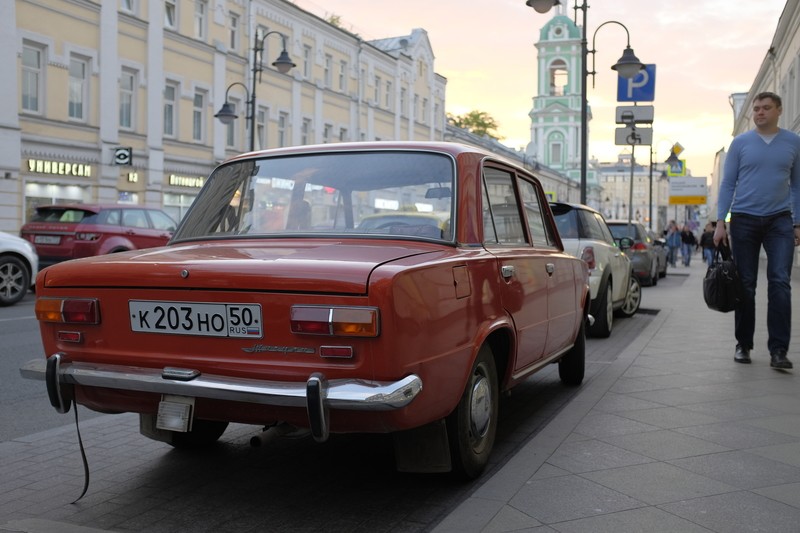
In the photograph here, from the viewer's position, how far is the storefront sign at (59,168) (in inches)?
963

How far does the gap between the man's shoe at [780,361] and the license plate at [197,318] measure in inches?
207

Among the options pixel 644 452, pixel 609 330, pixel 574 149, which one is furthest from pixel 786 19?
pixel 574 149

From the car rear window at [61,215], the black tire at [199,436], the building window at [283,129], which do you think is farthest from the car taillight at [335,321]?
the building window at [283,129]

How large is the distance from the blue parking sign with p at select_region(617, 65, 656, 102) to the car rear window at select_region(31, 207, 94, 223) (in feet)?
41.0

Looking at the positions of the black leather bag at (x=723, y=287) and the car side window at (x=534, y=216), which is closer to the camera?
the car side window at (x=534, y=216)

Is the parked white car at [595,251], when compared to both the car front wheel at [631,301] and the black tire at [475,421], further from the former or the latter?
the black tire at [475,421]

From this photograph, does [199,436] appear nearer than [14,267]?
Yes

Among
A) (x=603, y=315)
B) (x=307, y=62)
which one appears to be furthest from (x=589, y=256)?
(x=307, y=62)

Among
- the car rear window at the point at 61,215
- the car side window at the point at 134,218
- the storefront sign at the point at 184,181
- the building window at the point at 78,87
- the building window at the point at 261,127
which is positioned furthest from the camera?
the building window at the point at 261,127

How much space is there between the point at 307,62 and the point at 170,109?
37.2ft

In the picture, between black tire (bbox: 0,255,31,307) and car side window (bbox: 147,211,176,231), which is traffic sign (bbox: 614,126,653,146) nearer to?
car side window (bbox: 147,211,176,231)

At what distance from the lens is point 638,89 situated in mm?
20719

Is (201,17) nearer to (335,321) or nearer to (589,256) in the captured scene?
(589,256)

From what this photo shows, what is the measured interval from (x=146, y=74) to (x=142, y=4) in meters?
2.35
